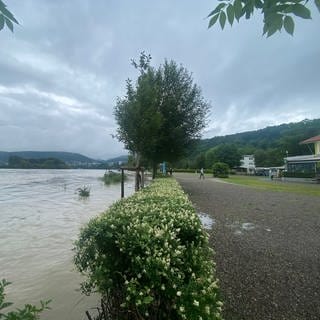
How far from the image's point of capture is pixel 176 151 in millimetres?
23516

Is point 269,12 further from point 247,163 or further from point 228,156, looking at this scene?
point 247,163

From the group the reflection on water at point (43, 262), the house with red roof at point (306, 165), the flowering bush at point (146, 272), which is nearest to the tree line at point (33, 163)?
the house with red roof at point (306, 165)

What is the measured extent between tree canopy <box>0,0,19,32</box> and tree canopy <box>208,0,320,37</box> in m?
1.27

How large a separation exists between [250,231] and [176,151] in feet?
47.9

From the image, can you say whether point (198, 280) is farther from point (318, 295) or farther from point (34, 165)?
point (34, 165)

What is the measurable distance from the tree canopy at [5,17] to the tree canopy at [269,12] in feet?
4.17

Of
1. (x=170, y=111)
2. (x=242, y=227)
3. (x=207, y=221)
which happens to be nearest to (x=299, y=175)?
(x=170, y=111)

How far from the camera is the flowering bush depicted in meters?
2.40

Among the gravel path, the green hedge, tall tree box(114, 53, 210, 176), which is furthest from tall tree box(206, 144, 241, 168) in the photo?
the gravel path

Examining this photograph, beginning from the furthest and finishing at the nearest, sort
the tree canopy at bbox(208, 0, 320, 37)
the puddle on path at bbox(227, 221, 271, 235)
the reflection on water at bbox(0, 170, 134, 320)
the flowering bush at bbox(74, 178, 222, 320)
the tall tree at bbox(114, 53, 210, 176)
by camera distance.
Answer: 1. the tall tree at bbox(114, 53, 210, 176)
2. the puddle on path at bbox(227, 221, 271, 235)
3. the reflection on water at bbox(0, 170, 134, 320)
4. the flowering bush at bbox(74, 178, 222, 320)
5. the tree canopy at bbox(208, 0, 320, 37)

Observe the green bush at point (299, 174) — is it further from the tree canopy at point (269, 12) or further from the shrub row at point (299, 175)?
the tree canopy at point (269, 12)

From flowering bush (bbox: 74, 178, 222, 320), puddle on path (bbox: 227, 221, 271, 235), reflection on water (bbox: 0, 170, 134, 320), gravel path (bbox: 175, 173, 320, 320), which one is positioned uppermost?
flowering bush (bbox: 74, 178, 222, 320)

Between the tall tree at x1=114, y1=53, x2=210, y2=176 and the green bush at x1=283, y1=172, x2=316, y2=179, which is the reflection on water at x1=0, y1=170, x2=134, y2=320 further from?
the green bush at x1=283, y1=172, x2=316, y2=179

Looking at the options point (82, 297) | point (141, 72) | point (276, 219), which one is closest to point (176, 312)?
point (82, 297)
